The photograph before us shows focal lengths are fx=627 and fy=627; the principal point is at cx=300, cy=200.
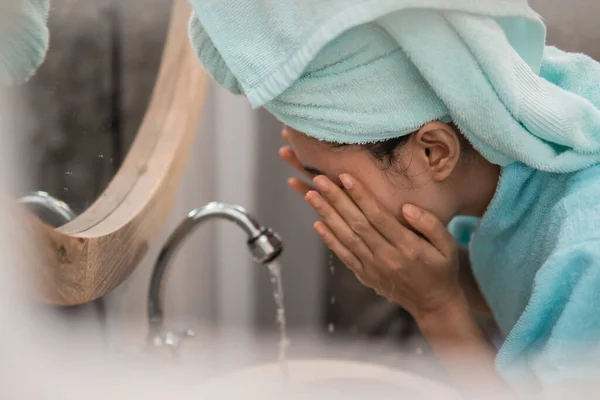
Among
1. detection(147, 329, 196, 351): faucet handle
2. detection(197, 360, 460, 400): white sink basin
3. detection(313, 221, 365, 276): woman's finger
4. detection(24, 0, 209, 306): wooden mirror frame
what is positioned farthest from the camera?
detection(313, 221, 365, 276): woman's finger

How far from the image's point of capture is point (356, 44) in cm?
57

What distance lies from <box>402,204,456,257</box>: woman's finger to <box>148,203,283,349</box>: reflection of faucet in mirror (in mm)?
172

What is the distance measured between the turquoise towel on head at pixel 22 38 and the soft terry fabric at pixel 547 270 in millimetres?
398

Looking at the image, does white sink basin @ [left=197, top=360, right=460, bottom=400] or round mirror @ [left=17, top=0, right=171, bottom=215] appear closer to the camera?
white sink basin @ [left=197, top=360, right=460, bottom=400]

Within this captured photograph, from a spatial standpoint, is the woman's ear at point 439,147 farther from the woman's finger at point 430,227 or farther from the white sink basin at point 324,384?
the white sink basin at point 324,384

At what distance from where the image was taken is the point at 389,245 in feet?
2.45

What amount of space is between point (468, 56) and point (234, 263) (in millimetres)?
755

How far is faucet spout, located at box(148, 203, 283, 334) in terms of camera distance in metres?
0.77

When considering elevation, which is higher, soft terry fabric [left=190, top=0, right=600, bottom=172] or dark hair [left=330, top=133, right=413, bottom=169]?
soft terry fabric [left=190, top=0, right=600, bottom=172]

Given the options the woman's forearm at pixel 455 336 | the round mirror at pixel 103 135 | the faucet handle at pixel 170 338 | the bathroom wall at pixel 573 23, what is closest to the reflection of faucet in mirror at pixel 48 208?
the round mirror at pixel 103 135

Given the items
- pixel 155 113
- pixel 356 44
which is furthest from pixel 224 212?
pixel 356 44

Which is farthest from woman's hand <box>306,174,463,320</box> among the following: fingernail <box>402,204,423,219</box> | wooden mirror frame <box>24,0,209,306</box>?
wooden mirror frame <box>24,0,209,306</box>

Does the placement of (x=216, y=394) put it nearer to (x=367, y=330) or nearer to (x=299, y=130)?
(x=299, y=130)

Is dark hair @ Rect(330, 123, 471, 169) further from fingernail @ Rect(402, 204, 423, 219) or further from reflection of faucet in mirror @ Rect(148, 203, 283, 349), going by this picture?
reflection of faucet in mirror @ Rect(148, 203, 283, 349)
